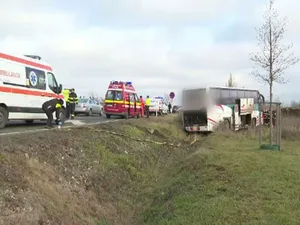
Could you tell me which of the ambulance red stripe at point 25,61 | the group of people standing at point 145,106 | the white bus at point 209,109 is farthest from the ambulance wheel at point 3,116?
the group of people standing at point 145,106

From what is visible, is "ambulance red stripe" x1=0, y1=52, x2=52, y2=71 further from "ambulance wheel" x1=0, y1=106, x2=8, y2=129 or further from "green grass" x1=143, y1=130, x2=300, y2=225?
"green grass" x1=143, y1=130, x2=300, y2=225

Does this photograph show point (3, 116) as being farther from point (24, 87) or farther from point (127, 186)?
point (127, 186)

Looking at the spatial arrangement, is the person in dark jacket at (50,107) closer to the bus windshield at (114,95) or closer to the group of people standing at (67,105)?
the group of people standing at (67,105)

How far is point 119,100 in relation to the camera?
32.3 metres

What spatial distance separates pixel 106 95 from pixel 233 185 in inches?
919

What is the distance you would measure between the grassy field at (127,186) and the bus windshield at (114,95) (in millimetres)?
16178

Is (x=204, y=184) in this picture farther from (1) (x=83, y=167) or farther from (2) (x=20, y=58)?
(2) (x=20, y=58)

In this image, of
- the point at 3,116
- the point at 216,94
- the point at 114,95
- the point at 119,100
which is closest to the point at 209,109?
the point at 216,94

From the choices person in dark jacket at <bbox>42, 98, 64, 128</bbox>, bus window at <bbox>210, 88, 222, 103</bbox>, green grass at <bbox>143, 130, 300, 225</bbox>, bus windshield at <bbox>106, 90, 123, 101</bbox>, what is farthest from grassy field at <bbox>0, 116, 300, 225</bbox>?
bus windshield at <bbox>106, 90, 123, 101</bbox>

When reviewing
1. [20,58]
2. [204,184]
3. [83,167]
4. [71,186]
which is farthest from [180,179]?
[20,58]

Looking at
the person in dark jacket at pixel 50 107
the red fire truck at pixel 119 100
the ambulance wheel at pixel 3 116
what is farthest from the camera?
the red fire truck at pixel 119 100

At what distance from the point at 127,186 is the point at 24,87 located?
6.43 meters

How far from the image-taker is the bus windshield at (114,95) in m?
32.4

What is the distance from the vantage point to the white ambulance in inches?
601
